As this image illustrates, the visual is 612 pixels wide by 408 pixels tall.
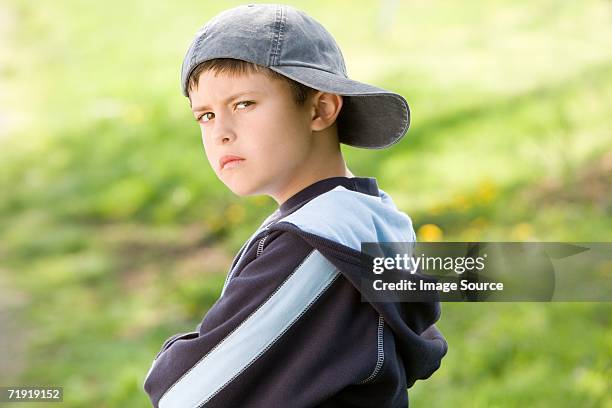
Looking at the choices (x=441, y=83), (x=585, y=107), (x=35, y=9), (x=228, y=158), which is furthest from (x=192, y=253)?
(x=35, y=9)

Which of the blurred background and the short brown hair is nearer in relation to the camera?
the short brown hair

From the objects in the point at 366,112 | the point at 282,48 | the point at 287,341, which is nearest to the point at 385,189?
the point at 366,112

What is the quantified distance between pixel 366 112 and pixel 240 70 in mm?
306

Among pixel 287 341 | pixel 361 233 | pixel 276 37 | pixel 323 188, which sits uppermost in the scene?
pixel 276 37

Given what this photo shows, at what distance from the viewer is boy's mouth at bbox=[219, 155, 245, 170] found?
1.58m

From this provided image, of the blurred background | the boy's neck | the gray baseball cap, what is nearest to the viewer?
the gray baseball cap

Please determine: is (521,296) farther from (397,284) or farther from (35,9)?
(35,9)

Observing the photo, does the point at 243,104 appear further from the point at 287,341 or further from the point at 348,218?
the point at 287,341

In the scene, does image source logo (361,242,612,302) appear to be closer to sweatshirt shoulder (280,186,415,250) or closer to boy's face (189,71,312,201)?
sweatshirt shoulder (280,186,415,250)

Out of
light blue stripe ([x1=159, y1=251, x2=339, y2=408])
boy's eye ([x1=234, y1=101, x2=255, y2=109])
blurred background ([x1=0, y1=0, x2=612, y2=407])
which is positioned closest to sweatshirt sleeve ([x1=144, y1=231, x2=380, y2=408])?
light blue stripe ([x1=159, y1=251, x2=339, y2=408])

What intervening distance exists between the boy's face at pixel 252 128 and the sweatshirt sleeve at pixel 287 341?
0.55ft

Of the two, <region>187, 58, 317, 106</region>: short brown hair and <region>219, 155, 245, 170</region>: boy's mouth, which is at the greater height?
<region>187, 58, 317, 106</region>: short brown hair

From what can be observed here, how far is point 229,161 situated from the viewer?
5.22 feet

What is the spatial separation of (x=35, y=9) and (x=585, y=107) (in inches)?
273
